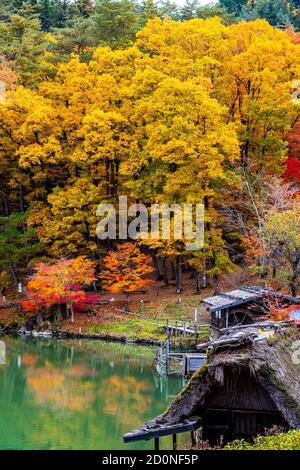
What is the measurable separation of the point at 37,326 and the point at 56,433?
16129 millimetres

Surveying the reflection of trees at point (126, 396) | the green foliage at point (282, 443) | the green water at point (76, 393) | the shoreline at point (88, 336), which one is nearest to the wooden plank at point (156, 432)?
the green foliage at point (282, 443)

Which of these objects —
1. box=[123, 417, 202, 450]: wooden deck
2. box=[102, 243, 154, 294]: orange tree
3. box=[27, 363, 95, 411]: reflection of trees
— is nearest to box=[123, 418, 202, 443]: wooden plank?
box=[123, 417, 202, 450]: wooden deck

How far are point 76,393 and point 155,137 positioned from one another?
50.5 feet

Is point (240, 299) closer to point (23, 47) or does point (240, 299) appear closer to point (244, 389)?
point (244, 389)

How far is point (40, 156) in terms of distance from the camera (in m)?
36.2

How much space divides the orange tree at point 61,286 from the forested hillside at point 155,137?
2.58 meters

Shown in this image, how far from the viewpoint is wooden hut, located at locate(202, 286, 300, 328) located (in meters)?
24.8

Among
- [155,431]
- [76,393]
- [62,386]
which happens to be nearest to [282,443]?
[155,431]

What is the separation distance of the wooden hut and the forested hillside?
2878 millimetres

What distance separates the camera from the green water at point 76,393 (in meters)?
17.2

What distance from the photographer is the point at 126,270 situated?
108 feet

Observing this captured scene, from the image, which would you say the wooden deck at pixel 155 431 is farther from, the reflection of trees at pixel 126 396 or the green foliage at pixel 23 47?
the green foliage at pixel 23 47
